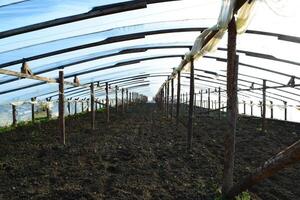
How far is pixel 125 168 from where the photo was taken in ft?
19.3

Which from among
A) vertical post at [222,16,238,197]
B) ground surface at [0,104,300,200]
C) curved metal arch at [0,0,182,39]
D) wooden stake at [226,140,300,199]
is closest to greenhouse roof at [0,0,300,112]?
curved metal arch at [0,0,182,39]

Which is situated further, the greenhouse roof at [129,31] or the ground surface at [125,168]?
the greenhouse roof at [129,31]

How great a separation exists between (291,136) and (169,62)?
4436 mm

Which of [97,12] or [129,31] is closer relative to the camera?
[97,12]

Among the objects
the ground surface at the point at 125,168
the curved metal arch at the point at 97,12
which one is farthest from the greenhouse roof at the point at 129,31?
the ground surface at the point at 125,168

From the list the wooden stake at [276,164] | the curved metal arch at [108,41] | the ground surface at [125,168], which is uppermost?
the curved metal arch at [108,41]

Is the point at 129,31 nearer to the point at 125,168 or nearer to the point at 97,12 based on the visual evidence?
the point at 97,12

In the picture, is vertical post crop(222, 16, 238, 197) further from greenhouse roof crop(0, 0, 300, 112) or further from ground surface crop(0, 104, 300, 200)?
ground surface crop(0, 104, 300, 200)

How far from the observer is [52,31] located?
6070 mm

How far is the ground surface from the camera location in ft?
15.4

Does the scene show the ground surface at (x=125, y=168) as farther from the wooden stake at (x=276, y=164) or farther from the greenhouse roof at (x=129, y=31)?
the greenhouse roof at (x=129, y=31)

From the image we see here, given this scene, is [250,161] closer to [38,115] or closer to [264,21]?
[264,21]

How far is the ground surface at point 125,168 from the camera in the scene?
4704mm

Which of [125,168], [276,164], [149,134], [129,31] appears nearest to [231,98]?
[276,164]
